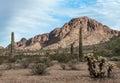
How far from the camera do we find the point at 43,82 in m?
19.2

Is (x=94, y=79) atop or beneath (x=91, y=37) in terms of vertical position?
beneath

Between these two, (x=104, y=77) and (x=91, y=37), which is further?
(x=91, y=37)

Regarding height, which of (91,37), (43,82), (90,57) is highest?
(91,37)

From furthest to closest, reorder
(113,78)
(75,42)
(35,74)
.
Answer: (75,42) < (35,74) < (113,78)

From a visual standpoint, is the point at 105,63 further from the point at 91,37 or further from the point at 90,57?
the point at 91,37

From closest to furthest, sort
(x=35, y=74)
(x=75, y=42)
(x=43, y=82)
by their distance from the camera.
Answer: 1. (x=43, y=82)
2. (x=35, y=74)
3. (x=75, y=42)

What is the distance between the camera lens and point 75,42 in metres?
190

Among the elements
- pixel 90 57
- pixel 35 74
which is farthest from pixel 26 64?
pixel 90 57

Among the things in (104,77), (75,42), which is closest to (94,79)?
(104,77)

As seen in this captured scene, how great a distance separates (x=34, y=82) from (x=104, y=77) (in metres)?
4.51

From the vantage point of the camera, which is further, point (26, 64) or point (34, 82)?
point (26, 64)

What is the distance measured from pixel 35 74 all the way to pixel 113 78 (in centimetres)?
609

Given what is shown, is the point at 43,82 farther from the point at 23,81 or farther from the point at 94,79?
the point at 94,79

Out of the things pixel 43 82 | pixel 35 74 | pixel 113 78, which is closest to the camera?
pixel 43 82
